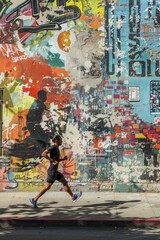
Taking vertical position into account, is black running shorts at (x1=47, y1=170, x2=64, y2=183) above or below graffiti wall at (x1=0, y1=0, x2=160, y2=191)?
below

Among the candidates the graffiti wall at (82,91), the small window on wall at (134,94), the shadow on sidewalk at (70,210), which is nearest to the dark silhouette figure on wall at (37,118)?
the graffiti wall at (82,91)

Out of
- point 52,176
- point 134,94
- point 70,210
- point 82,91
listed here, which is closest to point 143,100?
point 134,94

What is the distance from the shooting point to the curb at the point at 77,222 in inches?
335

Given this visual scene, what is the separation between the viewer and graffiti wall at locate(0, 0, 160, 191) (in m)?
11.1

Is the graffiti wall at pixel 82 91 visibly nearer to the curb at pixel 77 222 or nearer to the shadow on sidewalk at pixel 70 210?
the shadow on sidewalk at pixel 70 210

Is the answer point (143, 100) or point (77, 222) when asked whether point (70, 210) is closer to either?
point (77, 222)

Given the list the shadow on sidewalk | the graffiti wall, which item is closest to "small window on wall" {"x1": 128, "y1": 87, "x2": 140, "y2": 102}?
the graffiti wall

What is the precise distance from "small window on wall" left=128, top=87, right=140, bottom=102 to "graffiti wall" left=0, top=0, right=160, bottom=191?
3cm

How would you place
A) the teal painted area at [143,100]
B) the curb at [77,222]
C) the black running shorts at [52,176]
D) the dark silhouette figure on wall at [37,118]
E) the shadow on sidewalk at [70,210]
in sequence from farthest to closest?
the dark silhouette figure on wall at [37,118]
the teal painted area at [143,100]
the black running shorts at [52,176]
the shadow on sidewalk at [70,210]
the curb at [77,222]

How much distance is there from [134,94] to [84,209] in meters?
3.33

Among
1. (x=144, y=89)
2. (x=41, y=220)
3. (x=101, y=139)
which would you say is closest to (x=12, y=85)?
(x=101, y=139)

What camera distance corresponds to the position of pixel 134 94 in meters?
11.2

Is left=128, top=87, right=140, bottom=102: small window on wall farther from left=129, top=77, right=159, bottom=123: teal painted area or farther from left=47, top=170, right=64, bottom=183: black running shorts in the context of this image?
left=47, top=170, right=64, bottom=183: black running shorts

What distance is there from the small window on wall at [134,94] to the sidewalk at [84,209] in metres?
2.40
